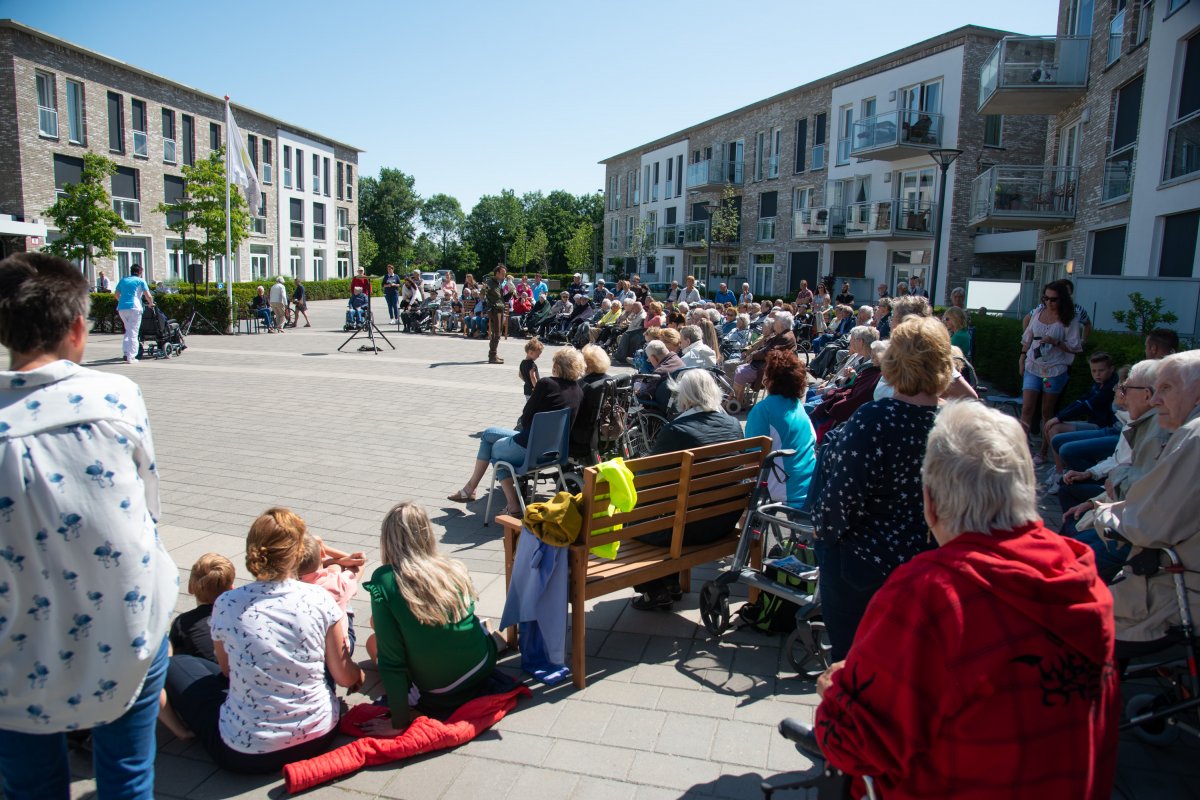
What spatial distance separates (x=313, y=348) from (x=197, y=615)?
15412 millimetres

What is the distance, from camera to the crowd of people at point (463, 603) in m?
1.67

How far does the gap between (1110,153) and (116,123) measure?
35.3 m

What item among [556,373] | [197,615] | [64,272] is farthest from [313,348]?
[64,272]

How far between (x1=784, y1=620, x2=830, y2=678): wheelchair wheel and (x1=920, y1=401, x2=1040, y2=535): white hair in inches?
74.1

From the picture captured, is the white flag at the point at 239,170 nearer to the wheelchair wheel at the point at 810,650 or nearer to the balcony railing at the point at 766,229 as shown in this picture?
the balcony railing at the point at 766,229

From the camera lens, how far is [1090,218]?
16.3 metres

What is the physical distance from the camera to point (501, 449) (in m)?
6.12

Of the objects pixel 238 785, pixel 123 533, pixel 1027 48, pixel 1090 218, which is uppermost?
pixel 1027 48

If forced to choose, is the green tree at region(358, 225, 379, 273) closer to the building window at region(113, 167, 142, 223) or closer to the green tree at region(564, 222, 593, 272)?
the green tree at region(564, 222, 593, 272)

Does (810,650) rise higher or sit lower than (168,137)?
lower

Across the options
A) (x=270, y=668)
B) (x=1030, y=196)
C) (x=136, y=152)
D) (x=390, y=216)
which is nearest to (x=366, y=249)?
(x=390, y=216)

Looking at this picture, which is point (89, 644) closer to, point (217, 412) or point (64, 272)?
point (64, 272)

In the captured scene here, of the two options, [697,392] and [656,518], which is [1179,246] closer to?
[697,392]

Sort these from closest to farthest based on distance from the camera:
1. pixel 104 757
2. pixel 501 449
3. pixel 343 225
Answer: pixel 104 757, pixel 501 449, pixel 343 225
